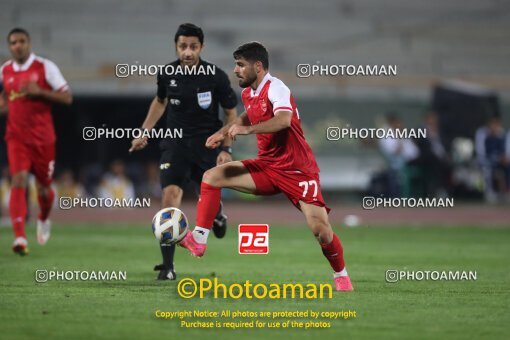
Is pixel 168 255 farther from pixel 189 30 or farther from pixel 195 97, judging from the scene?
pixel 189 30

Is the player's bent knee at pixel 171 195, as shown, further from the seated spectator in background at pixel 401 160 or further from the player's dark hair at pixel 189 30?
the seated spectator in background at pixel 401 160

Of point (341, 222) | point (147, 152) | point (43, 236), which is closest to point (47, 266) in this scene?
point (43, 236)

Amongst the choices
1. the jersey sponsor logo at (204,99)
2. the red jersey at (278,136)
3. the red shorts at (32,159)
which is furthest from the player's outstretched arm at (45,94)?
the red jersey at (278,136)

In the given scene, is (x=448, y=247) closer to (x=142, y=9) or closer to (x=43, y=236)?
(x=43, y=236)

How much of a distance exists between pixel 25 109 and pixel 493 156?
Answer: 637 inches

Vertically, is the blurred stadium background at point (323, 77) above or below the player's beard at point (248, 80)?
above

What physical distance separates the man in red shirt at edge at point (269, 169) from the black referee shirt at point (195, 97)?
46.9 inches

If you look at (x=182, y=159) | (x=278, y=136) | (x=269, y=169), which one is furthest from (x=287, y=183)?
(x=182, y=159)

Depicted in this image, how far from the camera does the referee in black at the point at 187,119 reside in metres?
9.56

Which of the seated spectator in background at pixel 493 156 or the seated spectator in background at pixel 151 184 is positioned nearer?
the seated spectator in background at pixel 493 156

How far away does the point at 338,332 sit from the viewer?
630 cm

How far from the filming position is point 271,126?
26.4 feet

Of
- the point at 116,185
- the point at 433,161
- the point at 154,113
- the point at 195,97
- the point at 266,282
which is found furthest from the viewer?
the point at 116,185

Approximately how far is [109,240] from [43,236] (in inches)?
83.4
